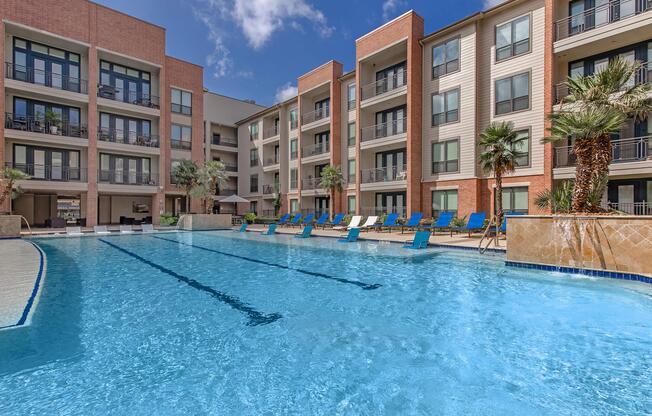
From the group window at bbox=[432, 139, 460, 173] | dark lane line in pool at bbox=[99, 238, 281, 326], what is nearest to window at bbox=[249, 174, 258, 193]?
window at bbox=[432, 139, 460, 173]

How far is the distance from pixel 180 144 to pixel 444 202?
2416 centimetres

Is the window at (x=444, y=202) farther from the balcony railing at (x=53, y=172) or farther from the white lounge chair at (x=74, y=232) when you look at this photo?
the balcony railing at (x=53, y=172)

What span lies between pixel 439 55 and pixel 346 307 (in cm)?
2046

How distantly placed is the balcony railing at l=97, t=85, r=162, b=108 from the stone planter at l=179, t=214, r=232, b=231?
11699 millimetres

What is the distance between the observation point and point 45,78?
948 inches

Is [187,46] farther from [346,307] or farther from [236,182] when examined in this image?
[346,307]

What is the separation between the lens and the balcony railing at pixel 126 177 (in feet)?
86.8

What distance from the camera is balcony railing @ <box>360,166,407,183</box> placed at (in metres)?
22.9

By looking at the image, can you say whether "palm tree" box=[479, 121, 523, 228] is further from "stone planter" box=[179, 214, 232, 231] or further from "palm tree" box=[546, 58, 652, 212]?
"stone planter" box=[179, 214, 232, 231]

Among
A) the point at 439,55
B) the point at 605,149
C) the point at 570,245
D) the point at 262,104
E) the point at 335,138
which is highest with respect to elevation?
the point at 262,104

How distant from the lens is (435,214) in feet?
69.8

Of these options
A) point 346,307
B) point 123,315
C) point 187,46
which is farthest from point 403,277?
point 187,46

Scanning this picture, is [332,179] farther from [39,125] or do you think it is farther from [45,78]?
[45,78]

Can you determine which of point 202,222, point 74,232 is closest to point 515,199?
point 202,222
